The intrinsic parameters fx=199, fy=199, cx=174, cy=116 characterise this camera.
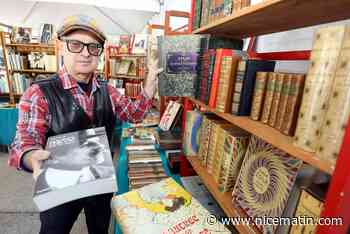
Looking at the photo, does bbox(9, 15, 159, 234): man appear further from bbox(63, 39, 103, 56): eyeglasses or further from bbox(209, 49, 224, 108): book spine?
bbox(209, 49, 224, 108): book spine

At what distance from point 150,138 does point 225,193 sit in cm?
115

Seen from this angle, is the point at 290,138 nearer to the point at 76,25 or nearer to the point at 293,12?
the point at 293,12

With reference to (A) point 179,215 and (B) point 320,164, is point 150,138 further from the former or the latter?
(B) point 320,164

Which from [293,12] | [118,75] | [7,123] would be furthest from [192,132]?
[7,123]

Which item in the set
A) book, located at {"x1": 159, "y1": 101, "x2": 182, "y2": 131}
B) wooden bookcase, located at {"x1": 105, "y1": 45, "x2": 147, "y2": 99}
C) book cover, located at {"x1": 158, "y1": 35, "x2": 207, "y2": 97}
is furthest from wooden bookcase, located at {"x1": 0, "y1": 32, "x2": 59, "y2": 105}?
book cover, located at {"x1": 158, "y1": 35, "x2": 207, "y2": 97}

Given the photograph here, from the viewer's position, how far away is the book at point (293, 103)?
519 millimetres

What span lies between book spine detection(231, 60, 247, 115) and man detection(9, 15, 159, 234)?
0.51m

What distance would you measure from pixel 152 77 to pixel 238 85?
554mm

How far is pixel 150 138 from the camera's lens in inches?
74.2

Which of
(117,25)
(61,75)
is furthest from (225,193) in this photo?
(117,25)

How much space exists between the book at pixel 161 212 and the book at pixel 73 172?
0.18 m

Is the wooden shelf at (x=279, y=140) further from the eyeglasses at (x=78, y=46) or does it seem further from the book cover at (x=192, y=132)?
the eyeglasses at (x=78, y=46)

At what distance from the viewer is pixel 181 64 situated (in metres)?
1.04

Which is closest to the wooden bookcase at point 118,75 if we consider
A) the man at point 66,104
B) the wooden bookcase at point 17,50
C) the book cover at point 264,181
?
the wooden bookcase at point 17,50
